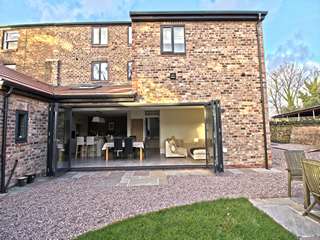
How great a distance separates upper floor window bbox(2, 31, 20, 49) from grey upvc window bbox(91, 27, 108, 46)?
19.0 ft

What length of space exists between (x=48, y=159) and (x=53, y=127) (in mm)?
1177

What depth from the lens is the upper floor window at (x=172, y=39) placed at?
27.6 ft

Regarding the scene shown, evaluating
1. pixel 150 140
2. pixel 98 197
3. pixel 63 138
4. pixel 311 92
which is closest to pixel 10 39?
pixel 63 138

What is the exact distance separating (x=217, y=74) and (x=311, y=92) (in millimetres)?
24289

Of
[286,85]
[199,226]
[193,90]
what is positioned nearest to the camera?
[199,226]

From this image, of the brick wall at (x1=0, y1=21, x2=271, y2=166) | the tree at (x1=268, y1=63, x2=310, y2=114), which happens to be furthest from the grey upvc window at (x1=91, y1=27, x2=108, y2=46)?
the tree at (x1=268, y1=63, x2=310, y2=114)

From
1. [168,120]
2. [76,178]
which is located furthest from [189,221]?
[168,120]

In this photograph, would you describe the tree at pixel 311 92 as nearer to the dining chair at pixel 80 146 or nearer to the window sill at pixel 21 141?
the dining chair at pixel 80 146

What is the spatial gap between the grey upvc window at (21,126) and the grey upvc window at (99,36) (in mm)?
10754

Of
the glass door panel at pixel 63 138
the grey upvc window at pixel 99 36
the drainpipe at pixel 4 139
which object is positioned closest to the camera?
the drainpipe at pixel 4 139

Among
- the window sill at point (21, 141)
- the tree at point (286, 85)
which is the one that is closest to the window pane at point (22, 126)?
the window sill at point (21, 141)

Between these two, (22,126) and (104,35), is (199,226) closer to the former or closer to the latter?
(22,126)

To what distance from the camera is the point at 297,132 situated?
18938mm

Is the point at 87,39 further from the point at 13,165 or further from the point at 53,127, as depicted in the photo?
the point at 13,165
